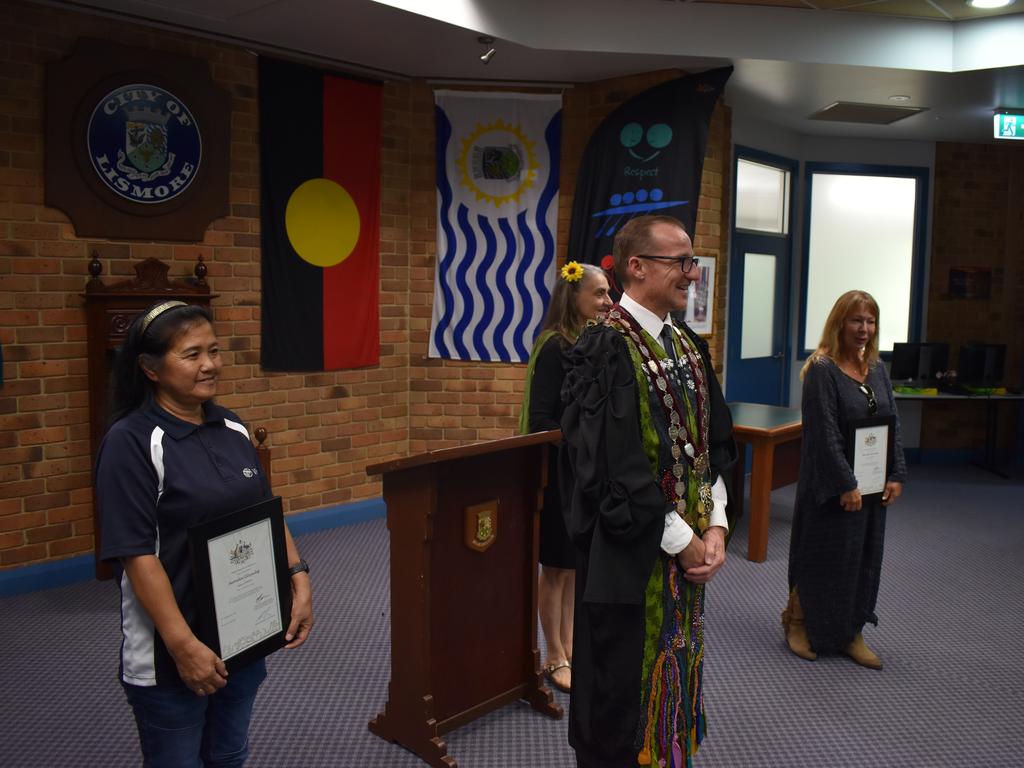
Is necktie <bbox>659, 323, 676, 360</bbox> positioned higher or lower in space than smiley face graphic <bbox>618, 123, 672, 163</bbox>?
lower

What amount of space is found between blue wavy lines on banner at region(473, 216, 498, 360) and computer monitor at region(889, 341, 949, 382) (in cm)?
373

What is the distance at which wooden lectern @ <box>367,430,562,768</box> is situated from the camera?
2.66 meters

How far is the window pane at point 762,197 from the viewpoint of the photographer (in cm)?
→ 689

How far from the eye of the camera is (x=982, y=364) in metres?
7.43

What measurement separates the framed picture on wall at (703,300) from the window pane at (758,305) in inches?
36.0

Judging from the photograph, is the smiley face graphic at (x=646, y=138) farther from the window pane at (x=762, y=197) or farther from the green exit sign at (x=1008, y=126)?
the green exit sign at (x=1008, y=126)

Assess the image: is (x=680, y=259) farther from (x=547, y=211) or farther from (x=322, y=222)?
(x=547, y=211)

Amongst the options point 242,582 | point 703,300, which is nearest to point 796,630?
point 242,582

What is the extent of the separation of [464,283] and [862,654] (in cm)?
344

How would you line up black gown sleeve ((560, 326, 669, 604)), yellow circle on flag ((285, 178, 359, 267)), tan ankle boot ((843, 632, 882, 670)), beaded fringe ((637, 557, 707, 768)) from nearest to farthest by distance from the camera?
1. black gown sleeve ((560, 326, 669, 604))
2. beaded fringe ((637, 557, 707, 768))
3. tan ankle boot ((843, 632, 882, 670))
4. yellow circle on flag ((285, 178, 359, 267))

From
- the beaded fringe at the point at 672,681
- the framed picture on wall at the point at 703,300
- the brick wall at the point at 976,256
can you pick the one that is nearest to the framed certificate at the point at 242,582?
the beaded fringe at the point at 672,681

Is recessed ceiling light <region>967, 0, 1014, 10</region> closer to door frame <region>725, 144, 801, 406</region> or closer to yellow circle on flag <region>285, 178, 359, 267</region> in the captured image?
door frame <region>725, 144, 801, 406</region>

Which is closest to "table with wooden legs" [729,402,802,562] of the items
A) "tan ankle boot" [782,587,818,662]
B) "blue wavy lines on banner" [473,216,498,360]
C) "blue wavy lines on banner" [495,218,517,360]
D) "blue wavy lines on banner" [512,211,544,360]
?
"tan ankle boot" [782,587,818,662]

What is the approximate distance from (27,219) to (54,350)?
0.65 meters
